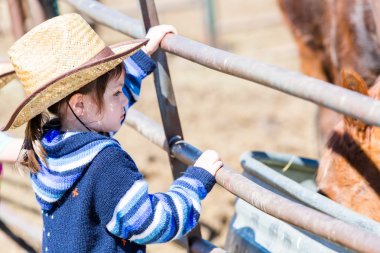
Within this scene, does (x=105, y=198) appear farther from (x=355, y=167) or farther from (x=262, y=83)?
(x=355, y=167)

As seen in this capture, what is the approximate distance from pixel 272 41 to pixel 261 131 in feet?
9.86

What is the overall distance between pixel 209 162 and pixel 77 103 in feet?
1.24

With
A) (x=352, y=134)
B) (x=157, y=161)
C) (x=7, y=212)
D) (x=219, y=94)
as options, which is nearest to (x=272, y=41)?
(x=219, y=94)

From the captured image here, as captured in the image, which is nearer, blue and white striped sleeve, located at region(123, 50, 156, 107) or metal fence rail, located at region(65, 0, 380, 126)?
metal fence rail, located at region(65, 0, 380, 126)

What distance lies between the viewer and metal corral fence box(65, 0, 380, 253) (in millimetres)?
1458

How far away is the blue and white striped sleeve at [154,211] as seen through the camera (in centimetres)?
178

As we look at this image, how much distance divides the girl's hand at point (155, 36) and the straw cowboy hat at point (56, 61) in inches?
8.8

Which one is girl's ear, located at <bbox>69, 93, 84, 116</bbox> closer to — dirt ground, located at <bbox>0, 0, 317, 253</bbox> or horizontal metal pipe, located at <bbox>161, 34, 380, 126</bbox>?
horizontal metal pipe, located at <bbox>161, 34, 380, 126</bbox>

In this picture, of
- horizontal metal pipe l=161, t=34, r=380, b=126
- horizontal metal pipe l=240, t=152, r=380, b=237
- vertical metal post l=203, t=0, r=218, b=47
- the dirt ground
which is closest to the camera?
horizontal metal pipe l=161, t=34, r=380, b=126

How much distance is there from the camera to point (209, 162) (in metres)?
1.91

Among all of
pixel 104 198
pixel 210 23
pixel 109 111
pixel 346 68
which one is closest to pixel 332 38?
pixel 346 68

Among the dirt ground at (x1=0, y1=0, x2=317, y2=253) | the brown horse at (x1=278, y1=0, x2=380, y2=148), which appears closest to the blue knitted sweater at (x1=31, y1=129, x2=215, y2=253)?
the dirt ground at (x1=0, y1=0, x2=317, y2=253)

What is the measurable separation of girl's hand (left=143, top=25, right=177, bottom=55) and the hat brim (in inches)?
11.7

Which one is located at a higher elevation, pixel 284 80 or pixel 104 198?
pixel 284 80
